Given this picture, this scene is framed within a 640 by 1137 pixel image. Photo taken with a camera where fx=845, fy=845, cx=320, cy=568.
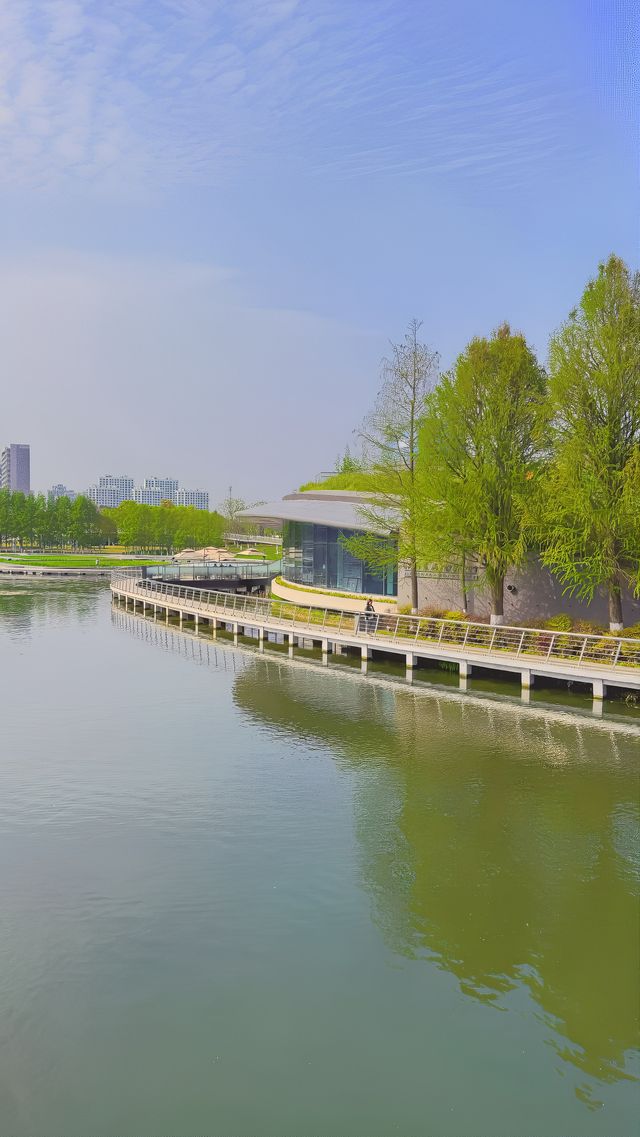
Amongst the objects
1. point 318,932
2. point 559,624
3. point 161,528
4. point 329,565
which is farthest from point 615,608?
point 161,528

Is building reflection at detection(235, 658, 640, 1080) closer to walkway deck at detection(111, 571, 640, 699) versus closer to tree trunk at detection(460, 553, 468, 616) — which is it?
walkway deck at detection(111, 571, 640, 699)

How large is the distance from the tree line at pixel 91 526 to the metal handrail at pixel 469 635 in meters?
88.3

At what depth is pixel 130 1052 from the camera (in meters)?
9.09

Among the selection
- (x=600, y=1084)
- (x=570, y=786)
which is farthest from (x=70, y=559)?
(x=600, y=1084)

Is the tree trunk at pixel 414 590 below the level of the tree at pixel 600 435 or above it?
below

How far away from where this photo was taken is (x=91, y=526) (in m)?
133

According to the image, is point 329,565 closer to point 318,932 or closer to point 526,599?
point 526,599

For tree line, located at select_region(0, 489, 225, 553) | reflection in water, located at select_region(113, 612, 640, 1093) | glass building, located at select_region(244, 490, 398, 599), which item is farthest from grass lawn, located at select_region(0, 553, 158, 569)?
reflection in water, located at select_region(113, 612, 640, 1093)

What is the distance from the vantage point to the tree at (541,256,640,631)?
28.4m

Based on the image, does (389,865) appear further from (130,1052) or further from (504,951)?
(130,1052)

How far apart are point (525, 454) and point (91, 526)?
359 ft

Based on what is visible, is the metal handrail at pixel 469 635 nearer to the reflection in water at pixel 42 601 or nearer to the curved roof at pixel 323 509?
the curved roof at pixel 323 509

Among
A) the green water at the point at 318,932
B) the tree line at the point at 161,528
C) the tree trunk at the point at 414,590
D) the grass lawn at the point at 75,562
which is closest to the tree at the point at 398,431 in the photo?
the tree trunk at the point at 414,590

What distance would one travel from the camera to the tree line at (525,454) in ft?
94.7
